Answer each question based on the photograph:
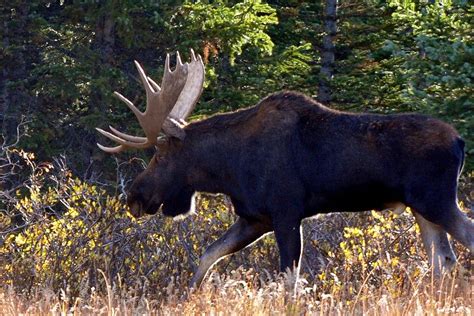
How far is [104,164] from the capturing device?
2214cm

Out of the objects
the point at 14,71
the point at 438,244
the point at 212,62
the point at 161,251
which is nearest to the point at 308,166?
the point at 438,244

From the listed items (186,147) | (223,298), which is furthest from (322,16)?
(223,298)

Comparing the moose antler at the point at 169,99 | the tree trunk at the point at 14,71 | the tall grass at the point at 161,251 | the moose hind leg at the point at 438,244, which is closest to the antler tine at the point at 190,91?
Result: the moose antler at the point at 169,99

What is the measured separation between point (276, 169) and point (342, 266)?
3.92ft

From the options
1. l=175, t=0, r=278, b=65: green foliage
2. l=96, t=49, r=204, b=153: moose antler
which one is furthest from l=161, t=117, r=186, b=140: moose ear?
l=175, t=0, r=278, b=65: green foliage

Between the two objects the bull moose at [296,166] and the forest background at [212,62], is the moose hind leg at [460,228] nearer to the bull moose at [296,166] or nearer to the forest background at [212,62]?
the bull moose at [296,166]

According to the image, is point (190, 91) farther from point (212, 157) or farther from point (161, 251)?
point (161, 251)

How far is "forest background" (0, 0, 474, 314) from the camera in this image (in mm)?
13375

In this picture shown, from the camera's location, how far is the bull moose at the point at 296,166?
9328 millimetres

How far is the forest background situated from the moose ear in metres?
1.80

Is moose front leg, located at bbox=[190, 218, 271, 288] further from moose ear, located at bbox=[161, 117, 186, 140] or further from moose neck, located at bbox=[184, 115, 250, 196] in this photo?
moose ear, located at bbox=[161, 117, 186, 140]

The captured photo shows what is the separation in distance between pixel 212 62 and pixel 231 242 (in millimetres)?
10381

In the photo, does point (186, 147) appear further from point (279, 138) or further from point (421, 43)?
point (421, 43)

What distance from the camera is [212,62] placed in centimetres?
2017
